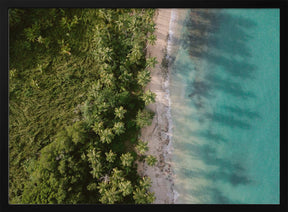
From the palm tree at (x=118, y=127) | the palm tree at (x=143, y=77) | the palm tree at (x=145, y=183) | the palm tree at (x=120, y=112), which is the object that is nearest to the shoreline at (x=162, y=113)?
the palm tree at (x=145, y=183)

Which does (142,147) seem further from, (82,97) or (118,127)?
(82,97)

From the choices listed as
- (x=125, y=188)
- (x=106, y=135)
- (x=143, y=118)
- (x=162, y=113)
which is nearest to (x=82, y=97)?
(x=106, y=135)

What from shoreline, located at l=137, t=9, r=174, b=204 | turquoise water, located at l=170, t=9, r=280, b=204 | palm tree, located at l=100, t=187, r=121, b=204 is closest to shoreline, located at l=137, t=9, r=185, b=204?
shoreline, located at l=137, t=9, r=174, b=204

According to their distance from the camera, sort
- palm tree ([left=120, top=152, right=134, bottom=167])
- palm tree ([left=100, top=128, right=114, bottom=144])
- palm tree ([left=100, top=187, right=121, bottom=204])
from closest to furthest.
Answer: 1. palm tree ([left=100, top=187, right=121, bottom=204])
2. palm tree ([left=100, top=128, right=114, bottom=144])
3. palm tree ([left=120, top=152, right=134, bottom=167])

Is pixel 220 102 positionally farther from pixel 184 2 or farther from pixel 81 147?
pixel 81 147

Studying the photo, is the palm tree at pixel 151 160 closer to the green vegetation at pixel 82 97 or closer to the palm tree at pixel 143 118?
the green vegetation at pixel 82 97

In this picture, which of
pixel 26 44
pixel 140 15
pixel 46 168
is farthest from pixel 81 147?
pixel 140 15

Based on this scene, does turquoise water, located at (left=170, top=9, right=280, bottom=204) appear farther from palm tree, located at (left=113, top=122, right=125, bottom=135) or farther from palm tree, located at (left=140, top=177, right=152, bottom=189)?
palm tree, located at (left=113, top=122, right=125, bottom=135)
